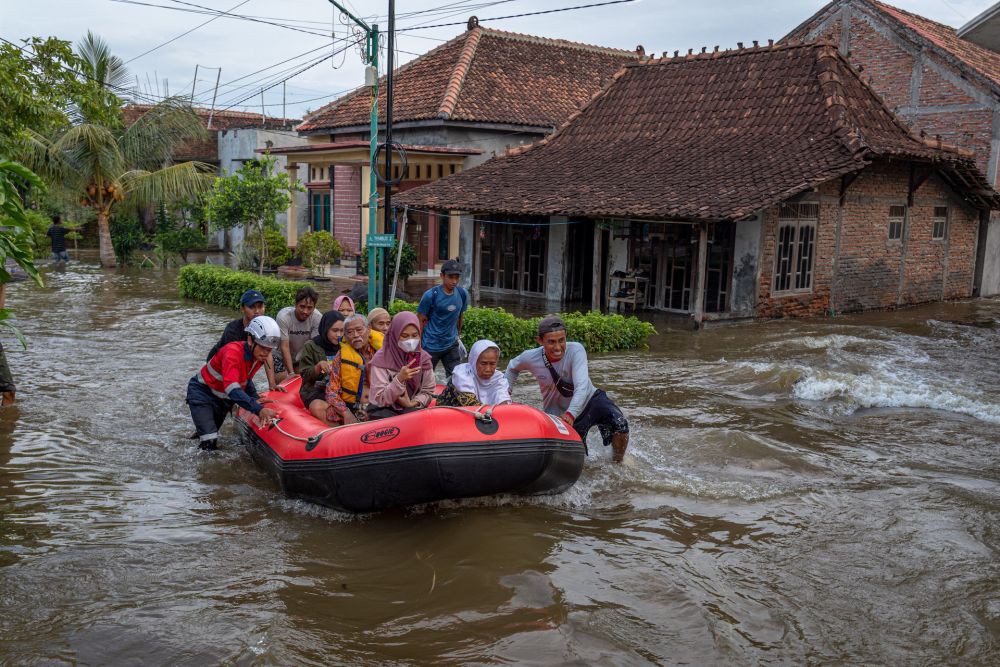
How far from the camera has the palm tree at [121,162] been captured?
25750mm

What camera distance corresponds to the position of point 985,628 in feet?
18.5

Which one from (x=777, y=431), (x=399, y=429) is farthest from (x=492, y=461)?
(x=777, y=431)

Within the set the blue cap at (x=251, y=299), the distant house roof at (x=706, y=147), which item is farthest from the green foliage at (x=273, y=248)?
the blue cap at (x=251, y=299)

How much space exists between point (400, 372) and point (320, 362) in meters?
1.38

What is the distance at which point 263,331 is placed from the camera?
8016mm

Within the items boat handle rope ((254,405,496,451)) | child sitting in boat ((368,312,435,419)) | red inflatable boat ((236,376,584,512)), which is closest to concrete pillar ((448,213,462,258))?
boat handle rope ((254,405,496,451))

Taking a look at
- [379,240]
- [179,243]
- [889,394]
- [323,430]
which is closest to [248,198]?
[379,240]

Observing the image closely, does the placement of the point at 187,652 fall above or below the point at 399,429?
below

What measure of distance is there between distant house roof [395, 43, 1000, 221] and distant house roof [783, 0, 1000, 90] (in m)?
3.00

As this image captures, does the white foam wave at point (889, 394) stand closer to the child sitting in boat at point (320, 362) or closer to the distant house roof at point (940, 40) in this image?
the child sitting in boat at point (320, 362)

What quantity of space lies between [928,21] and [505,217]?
13.2m

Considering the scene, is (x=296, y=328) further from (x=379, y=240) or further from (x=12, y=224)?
(x=379, y=240)

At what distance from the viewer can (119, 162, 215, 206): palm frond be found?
26859mm

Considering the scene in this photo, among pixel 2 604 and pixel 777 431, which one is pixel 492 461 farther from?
pixel 777 431
